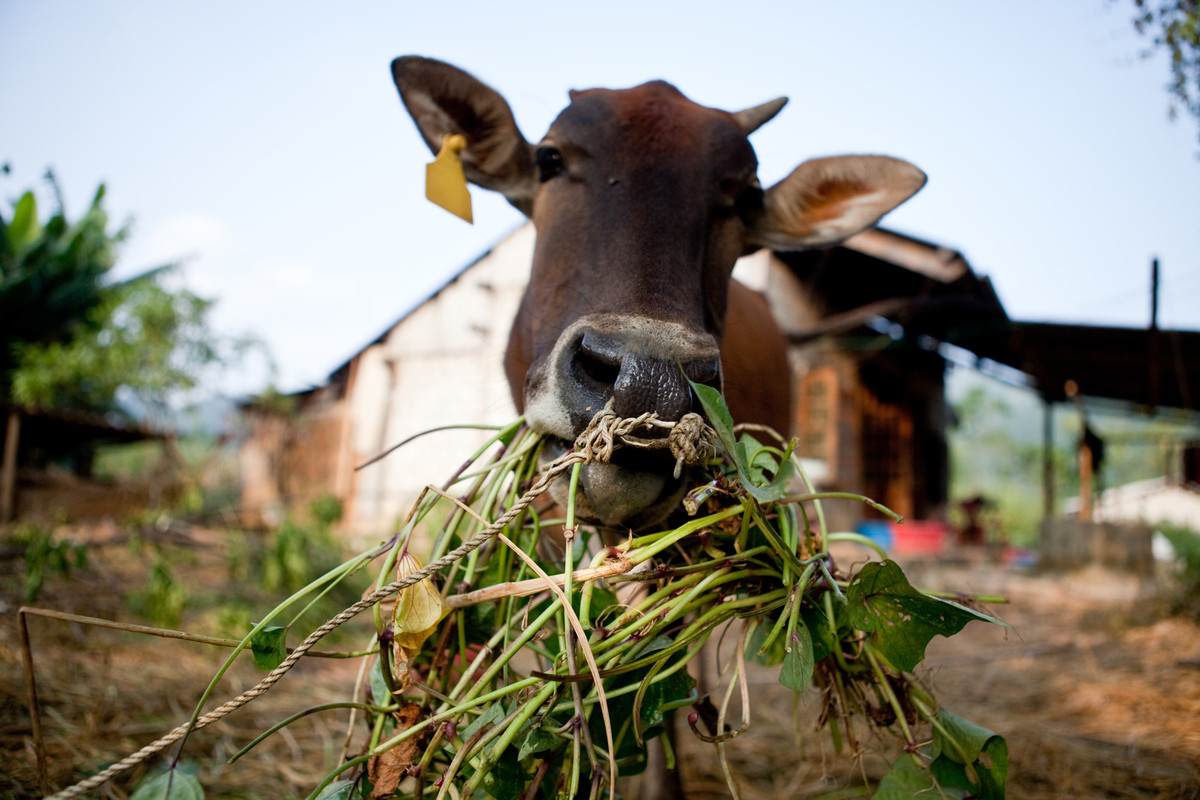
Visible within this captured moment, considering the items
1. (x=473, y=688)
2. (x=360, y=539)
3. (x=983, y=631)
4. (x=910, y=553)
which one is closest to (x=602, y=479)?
(x=473, y=688)

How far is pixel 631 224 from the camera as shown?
2068 millimetres

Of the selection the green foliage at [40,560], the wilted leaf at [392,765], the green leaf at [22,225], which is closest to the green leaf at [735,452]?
the wilted leaf at [392,765]

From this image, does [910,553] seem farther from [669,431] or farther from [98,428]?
[98,428]

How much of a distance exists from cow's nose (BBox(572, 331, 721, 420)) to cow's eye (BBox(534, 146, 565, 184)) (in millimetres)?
1101

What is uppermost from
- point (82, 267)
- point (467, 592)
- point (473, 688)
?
point (82, 267)

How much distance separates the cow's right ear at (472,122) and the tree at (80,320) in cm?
1373

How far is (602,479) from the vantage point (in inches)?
59.4

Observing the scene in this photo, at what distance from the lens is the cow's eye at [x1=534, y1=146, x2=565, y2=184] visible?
251 centimetres

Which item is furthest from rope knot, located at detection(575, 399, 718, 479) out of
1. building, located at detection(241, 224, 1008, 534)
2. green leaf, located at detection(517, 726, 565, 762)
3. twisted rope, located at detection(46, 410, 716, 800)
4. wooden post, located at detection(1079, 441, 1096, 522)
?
wooden post, located at detection(1079, 441, 1096, 522)

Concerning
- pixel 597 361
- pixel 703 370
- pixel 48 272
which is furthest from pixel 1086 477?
pixel 48 272

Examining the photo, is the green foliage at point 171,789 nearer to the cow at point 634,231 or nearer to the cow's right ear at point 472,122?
the cow at point 634,231

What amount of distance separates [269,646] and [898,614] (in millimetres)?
1218

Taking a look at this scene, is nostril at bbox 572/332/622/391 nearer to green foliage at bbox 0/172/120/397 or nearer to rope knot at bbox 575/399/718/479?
rope knot at bbox 575/399/718/479

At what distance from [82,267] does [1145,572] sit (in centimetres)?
1949
